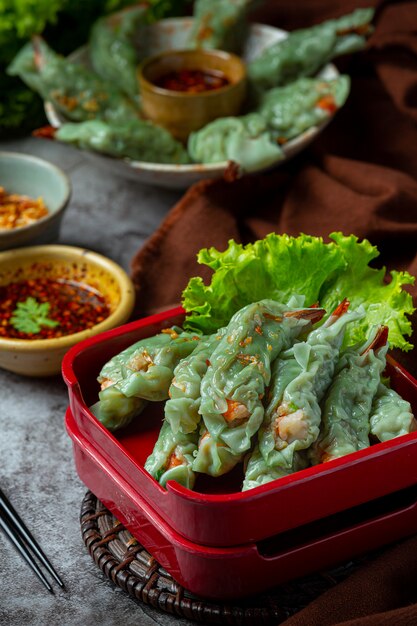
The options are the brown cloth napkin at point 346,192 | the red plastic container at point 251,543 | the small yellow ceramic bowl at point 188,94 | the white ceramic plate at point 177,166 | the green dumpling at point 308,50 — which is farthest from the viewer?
the green dumpling at point 308,50

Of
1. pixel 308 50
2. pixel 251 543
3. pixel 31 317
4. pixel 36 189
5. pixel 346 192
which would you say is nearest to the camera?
pixel 251 543

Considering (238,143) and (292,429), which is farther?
(238,143)

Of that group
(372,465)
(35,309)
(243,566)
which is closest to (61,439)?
(35,309)

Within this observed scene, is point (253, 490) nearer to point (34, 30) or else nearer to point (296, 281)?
point (296, 281)

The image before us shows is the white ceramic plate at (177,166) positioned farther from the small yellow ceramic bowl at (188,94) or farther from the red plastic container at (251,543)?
the red plastic container at (251,543)

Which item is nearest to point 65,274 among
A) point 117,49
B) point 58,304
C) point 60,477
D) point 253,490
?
point 58,304

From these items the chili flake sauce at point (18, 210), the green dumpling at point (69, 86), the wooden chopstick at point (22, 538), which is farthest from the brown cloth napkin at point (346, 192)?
the wooden chopstick at point (22, 538)

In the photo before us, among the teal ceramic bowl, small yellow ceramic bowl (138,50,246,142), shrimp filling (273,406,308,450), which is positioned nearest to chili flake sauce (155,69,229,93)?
small yellow ceramic bowl (138,50,246,142)

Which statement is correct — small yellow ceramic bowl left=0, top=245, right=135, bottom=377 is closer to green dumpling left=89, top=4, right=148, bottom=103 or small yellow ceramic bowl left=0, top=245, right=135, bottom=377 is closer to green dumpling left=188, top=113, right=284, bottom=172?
green dumpling left=188, top=113, right=284, bottom=172
